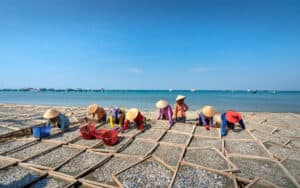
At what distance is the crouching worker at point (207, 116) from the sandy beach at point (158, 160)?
2.45ft

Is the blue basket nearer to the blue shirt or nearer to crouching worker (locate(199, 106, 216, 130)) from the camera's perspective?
the blue shirt

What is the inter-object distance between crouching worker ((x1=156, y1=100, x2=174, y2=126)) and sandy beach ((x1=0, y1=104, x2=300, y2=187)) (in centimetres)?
128

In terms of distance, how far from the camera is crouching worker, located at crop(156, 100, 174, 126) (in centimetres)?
832

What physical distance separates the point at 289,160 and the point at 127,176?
405 cm

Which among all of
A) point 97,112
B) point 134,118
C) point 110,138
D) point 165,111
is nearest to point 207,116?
point 165,111

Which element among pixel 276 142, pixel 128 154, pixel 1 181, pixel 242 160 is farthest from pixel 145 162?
pixel 276 142

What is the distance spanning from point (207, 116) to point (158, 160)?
3592 mm

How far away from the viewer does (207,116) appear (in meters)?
7.63

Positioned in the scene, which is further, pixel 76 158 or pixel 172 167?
pixel 76 158

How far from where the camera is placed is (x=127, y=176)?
4070 mm

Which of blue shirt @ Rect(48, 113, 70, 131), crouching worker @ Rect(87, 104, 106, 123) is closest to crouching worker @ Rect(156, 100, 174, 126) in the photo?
crouching worker @ Rect(87, 104, 106, 123)

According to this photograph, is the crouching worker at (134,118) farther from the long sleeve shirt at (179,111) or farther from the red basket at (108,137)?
the long sleeve shirt at (179,111)

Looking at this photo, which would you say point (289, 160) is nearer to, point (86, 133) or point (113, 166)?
point (113, 166)

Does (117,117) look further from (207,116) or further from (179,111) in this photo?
(207,116)
